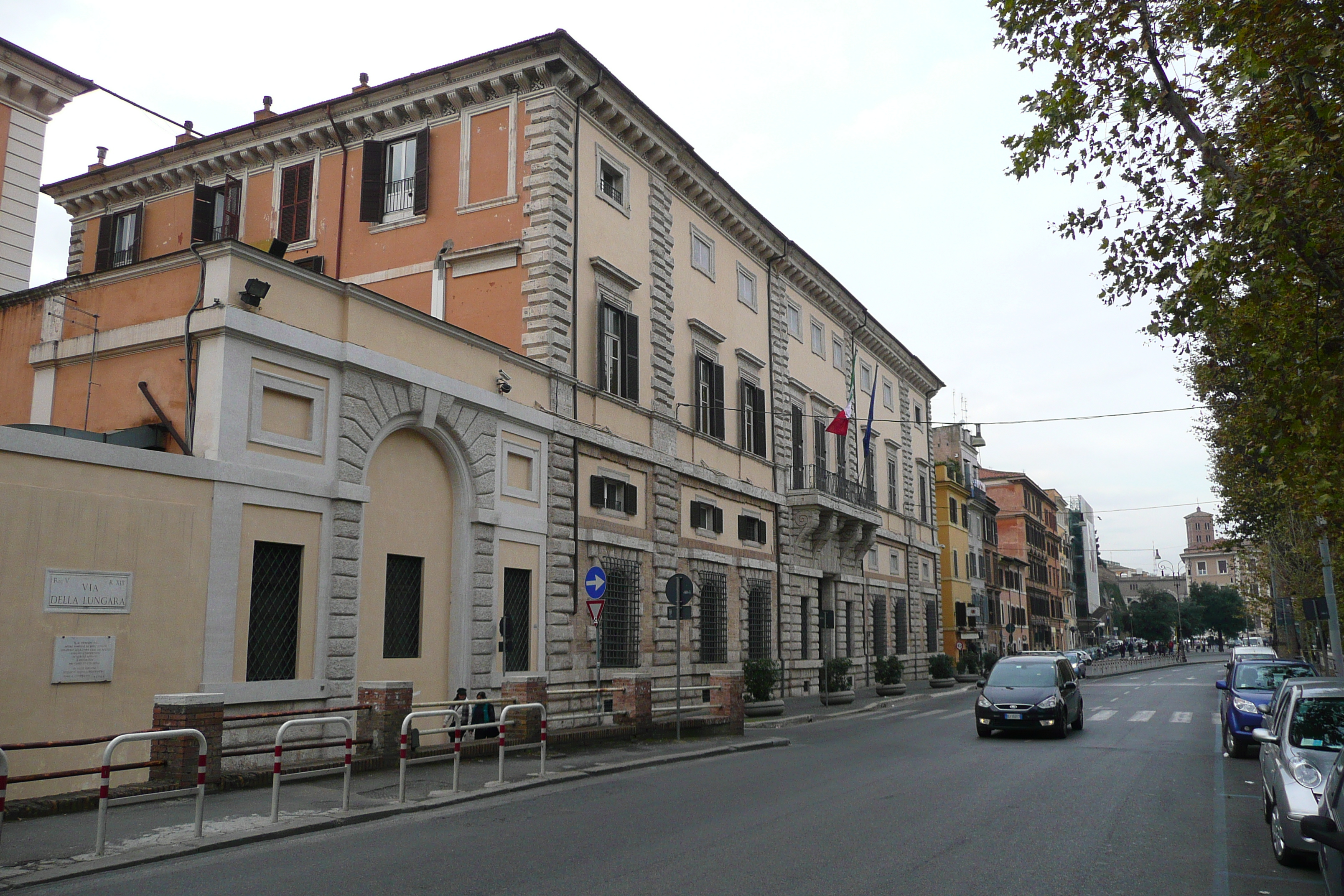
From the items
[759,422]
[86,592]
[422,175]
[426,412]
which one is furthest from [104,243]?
[86,592]

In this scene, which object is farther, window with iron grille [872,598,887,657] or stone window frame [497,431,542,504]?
window with iron grille [872,598,887,657]

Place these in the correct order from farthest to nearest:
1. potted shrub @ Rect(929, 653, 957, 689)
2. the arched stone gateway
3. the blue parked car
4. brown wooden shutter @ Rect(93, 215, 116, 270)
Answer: potted shrub @ Rect(929, 653, 957, 689) → brown wooden shutter @ Rect(93, 215, 116, 270) → the blue parked car → the arched stone gateway

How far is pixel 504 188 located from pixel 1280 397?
610 inches

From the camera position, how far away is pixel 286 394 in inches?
584

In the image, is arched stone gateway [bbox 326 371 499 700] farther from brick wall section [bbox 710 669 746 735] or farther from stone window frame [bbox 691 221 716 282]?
stone window frame [bbox 691 221 716 282]

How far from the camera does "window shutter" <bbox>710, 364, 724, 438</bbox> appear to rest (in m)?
28.7

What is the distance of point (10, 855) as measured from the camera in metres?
8.22

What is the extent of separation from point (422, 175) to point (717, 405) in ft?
34.4

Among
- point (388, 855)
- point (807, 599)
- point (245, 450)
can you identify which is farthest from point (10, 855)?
point (807, 599)

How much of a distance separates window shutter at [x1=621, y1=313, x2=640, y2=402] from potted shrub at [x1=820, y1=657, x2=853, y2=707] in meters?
11.3

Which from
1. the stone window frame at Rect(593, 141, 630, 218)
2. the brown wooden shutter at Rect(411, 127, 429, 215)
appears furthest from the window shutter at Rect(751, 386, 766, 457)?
the brown wooden shutter at Rect(411, 127, 429, 215)

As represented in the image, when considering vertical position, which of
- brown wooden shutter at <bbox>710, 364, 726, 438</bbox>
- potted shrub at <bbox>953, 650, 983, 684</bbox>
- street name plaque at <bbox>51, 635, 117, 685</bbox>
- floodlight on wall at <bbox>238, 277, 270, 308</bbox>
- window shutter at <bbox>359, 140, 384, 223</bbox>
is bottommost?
potted shrub at <bbox>953, 650, 983, 684</bbox>

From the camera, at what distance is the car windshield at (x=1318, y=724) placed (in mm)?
8898

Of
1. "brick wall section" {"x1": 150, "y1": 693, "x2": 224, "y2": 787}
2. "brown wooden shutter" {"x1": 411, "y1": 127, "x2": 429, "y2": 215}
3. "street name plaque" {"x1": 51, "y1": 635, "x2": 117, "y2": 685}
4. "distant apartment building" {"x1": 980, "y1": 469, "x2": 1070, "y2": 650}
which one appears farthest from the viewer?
"distant apartment building" {"x1": 980, "y1": 469, "x2": 1070, "y2": 650}
